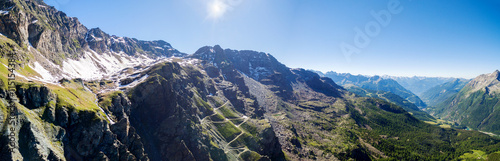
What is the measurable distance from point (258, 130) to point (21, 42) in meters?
191

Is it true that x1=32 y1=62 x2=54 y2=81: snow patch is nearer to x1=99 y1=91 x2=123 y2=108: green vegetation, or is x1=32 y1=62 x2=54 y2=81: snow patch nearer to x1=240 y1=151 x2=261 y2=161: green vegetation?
x1=99 y1=91 x2=123 y2=108: green vegetation

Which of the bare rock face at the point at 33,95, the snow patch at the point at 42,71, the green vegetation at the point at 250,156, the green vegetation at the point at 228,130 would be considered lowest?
the green vegetation at the point at 250,156

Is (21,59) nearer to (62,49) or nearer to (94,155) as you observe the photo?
(94,155)

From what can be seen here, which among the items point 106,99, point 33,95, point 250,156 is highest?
point 106,99

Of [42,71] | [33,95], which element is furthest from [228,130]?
[42,71]

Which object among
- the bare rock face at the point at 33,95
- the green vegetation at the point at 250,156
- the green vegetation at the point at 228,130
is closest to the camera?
the bare rock face at the point at 33,95

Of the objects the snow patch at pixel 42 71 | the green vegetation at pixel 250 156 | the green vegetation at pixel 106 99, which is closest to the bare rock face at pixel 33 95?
the green vegetation at pixel 106 99

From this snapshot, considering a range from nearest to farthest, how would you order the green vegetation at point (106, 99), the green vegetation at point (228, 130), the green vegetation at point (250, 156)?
the green vegetation at point (106, 99), the green vegetation at point (250, 156), the green vegetation at point (228, 130)

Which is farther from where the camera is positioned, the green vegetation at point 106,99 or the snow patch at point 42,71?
the snow patch at point 42,71

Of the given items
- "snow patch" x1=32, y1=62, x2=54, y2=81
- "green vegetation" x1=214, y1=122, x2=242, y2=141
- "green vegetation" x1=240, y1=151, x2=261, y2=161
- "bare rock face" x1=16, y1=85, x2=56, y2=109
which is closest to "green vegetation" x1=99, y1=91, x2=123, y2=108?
"bare rock face" x1=16, y1=85, x2=56, y2=109

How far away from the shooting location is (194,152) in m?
140

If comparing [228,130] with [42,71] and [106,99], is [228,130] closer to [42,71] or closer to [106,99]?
[106,99]

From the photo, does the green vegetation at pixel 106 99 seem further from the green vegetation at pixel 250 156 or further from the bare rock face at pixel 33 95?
the green vegetation at pixel 250 156

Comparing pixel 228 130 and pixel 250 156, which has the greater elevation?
pixel 228 130
